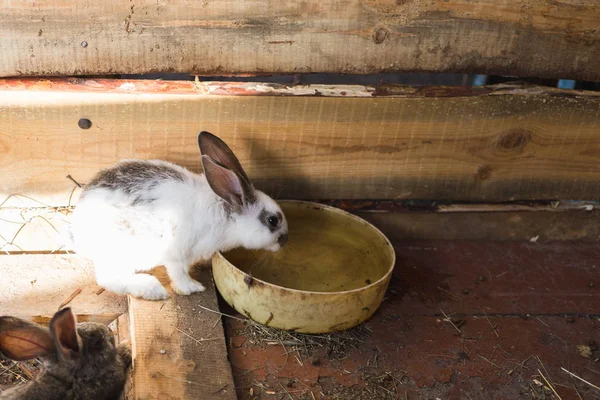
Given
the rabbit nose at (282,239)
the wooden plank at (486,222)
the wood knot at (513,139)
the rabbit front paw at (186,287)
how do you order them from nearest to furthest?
1. the rabbit front paw at (186,287)
2. the rabbit nose at (282,239)
3. the wood knot at (513,139)
4. the wooden plank at (486,222)

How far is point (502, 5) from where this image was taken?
8.96 feet

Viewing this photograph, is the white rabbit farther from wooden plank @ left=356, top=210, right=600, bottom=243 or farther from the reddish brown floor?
wooden plank @ left=356, top=210, right=600, bottom=243

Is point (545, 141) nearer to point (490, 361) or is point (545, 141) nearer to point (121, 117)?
point (490, 361)

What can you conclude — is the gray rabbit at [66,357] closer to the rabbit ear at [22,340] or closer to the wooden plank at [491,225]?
the rabbit ear at [22,340]

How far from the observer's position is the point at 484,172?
3.16m

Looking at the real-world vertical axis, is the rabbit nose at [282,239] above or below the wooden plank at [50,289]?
above

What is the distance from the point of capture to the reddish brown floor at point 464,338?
7.82 ft

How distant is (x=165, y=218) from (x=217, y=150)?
0.36m

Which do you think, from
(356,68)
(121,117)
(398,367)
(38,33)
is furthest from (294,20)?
(398,367)

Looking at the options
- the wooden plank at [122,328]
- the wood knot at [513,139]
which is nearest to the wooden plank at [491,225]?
the wood knot at [513,139]

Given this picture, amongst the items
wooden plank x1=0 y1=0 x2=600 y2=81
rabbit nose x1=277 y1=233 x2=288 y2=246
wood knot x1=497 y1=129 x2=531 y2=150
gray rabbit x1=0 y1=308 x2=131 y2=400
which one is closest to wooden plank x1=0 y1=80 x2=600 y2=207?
wood knot x1=497 y1=129 x2=531 y2=150

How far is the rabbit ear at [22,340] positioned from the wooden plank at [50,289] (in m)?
0.53

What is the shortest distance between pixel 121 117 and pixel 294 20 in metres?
0.87

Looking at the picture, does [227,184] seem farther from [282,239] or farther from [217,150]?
[282,239]
